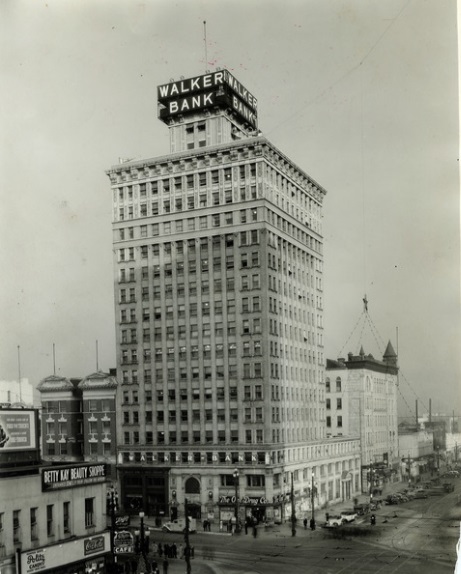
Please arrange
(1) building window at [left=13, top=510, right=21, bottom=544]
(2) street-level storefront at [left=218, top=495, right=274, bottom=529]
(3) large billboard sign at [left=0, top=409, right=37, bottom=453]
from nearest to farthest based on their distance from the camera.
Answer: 1. (1) building window at [left=13, top=510, right=21, bottom=544]
2. (3) large billboard sign at [left=0, top=409, right=37, bottom=453]
3. (2) street-level storefront at [left=218, top=495, right=274, bottom=529]

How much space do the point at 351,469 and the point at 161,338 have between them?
2041 cm

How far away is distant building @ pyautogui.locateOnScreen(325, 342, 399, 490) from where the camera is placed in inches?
1738

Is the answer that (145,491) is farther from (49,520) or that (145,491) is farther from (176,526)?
(49,520)

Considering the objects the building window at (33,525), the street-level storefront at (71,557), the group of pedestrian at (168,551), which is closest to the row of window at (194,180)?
the group of pedestrian at (168,551)

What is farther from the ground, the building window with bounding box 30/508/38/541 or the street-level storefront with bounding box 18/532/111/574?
the building window with bounding box 30/508/38/541

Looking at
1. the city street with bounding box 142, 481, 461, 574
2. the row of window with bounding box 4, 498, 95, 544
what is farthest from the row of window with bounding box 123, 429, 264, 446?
the row of window with bounding box 4, 498, 95, 544

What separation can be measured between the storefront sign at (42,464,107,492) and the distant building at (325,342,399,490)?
17.2 metres

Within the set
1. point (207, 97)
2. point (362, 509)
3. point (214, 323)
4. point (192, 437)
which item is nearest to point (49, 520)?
point (362, 509)

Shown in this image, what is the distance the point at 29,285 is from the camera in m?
38.5

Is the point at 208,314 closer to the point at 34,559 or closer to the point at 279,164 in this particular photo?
the point at 279,164

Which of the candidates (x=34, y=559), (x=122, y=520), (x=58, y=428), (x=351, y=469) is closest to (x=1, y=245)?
(x=34, y=559)

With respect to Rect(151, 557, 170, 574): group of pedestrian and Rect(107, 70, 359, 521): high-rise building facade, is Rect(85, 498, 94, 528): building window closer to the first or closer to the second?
Rect(151, 557, 170, 574): group of pedestrian

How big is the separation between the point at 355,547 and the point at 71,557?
55.8ft

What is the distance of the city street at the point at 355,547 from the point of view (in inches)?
1492
